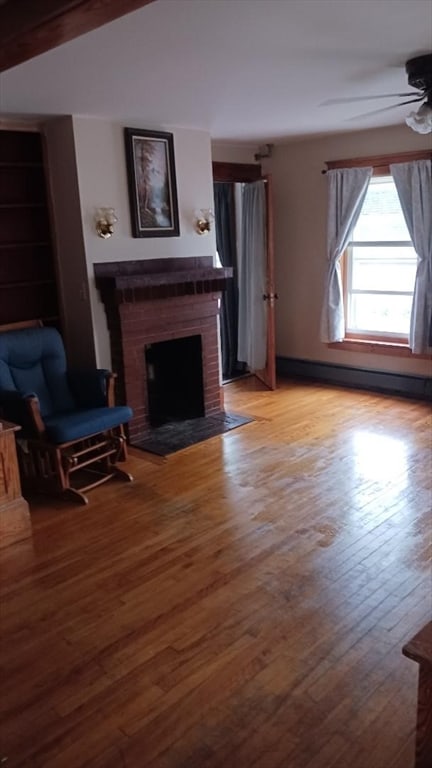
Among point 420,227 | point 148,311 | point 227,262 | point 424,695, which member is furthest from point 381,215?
point 424,695

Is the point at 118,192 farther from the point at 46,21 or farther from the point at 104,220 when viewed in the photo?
the point at 46,21

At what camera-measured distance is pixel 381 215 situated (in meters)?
5.64

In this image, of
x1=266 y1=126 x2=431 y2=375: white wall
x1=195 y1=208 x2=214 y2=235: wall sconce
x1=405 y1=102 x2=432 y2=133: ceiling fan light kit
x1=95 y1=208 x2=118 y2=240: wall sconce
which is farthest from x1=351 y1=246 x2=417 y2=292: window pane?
x1=95 y1=208 x2=118 y2=240: wall sconce

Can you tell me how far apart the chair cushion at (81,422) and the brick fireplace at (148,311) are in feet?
1.99

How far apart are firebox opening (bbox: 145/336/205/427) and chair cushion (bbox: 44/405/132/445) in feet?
3.61

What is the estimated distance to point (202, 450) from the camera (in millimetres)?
4543

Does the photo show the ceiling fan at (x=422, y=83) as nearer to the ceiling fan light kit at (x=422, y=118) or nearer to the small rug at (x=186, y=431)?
the ceiling fan light kit at (x=422, y=118)

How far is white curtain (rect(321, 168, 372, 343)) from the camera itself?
5633mm

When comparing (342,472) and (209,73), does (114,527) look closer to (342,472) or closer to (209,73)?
Answer: (342,472)

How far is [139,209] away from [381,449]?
2.50m

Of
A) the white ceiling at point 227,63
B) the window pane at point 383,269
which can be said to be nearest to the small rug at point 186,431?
the window pane at point 383,269

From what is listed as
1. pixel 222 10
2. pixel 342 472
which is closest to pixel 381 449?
pixel 342 472

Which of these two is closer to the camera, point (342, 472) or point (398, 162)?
point (342, 472)

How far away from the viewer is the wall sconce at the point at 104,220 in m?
4.39
